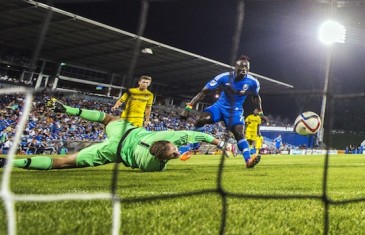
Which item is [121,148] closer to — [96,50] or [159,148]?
[159,148]

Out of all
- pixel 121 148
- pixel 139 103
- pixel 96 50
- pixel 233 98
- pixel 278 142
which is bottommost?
pixel 121 148

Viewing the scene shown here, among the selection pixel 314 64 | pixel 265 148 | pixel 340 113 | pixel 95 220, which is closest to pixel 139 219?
pixel 95 220

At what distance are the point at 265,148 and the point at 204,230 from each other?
13160mm

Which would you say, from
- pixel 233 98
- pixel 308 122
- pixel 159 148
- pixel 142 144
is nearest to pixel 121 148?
pixel 142 144

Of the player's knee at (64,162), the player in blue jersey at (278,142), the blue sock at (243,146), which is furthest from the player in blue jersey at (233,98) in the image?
the player in blue jersey at (278,142)

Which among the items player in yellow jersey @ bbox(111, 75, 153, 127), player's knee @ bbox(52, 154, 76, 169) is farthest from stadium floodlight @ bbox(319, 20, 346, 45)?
player's knee @ bbox(52, 154, 76, 169)

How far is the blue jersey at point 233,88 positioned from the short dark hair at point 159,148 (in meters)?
1.69

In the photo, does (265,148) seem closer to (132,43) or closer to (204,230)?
(132,43)

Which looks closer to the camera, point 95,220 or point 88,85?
point 95,220

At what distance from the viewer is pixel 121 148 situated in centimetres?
395

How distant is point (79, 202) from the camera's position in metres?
2.09

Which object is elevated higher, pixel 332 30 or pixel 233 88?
pixel 332 30

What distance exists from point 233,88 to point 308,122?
1.24 meters

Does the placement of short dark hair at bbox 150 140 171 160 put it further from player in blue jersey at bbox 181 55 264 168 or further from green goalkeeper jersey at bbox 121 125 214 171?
player in blue jersey at bbox 181 55 264 168
